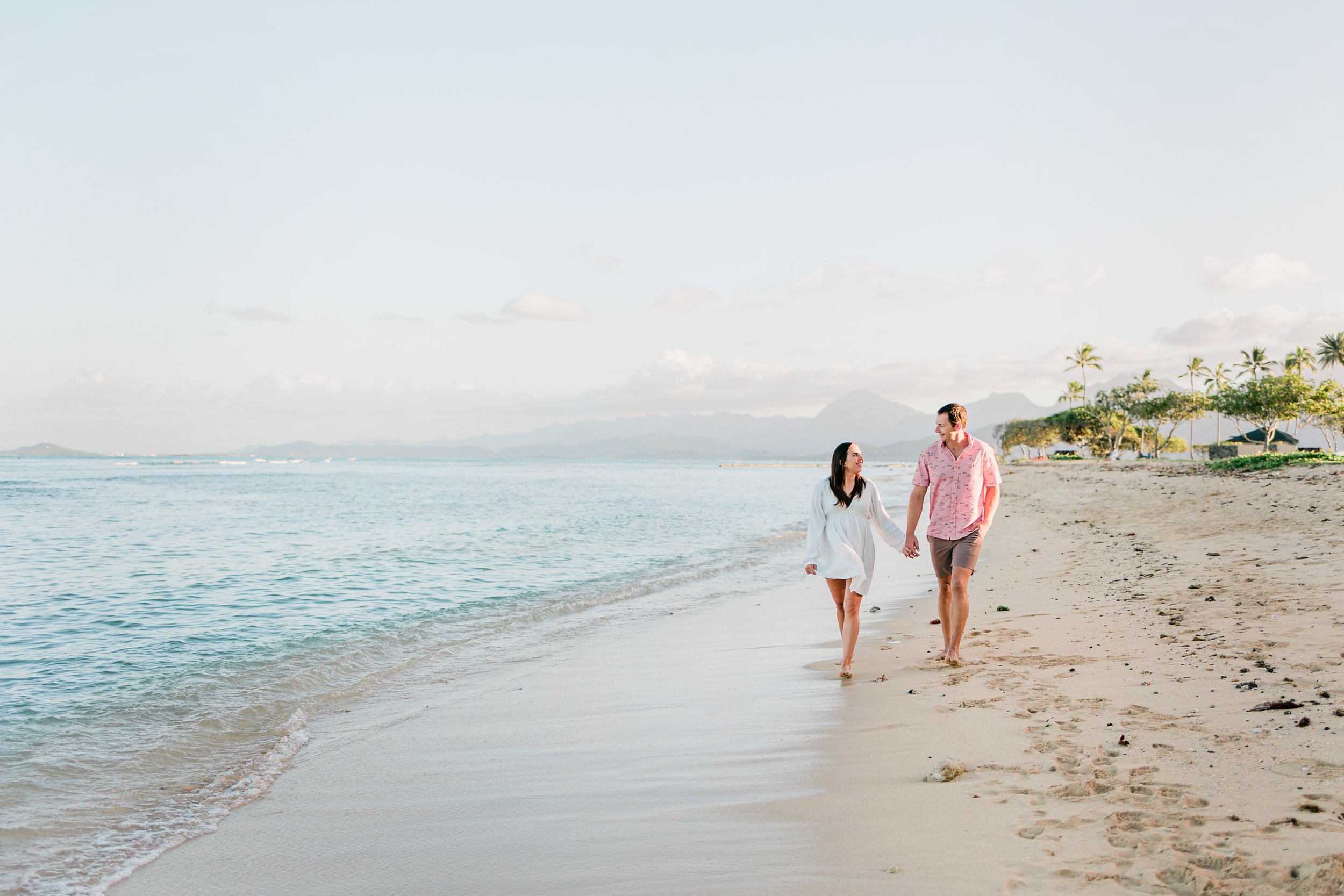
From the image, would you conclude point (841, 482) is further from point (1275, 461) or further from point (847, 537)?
point (1275, 461)

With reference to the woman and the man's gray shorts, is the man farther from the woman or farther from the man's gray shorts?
the woman

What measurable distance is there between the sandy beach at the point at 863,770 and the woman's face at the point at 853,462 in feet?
5.63

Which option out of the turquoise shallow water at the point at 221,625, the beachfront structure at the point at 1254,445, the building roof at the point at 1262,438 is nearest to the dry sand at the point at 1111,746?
the turquoise shallow water at the point at 221,625

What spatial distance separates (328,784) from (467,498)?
1643 inches

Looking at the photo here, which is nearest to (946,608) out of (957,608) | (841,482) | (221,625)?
(957,608)

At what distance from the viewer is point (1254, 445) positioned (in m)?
57.7

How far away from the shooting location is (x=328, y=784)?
474 cm

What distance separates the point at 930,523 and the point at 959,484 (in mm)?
410

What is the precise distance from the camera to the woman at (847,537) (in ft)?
20.7

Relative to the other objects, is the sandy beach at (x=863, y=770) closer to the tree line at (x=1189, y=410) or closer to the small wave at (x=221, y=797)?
the small wave at (x=221, y=797)

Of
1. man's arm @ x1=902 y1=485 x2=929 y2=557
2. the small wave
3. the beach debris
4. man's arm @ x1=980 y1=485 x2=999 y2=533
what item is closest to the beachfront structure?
man's arm @ x1=980 y1=485 x2=999 y2=533

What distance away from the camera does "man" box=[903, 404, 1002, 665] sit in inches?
248

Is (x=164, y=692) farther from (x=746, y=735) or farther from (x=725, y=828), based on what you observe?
(x=725, y=828)

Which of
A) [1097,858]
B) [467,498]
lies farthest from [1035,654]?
[467,498]
